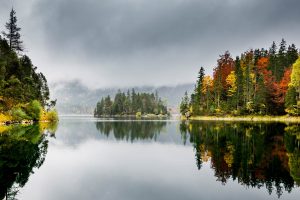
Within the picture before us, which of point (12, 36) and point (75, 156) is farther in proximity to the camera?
point (12, 36)

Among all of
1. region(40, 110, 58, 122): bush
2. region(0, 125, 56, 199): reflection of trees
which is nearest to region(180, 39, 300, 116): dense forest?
region(40, 110, 58, 122): bush

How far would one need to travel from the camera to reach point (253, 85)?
110938 millimetres

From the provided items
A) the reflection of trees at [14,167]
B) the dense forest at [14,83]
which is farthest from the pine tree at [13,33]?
the reflection of trees at [14,167]

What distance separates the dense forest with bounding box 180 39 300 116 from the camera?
3681 inches

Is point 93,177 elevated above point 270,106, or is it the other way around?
point 270,106

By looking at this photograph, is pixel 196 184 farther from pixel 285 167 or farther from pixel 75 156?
pixel 75 156

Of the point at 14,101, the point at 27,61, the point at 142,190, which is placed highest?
the point at 27,61

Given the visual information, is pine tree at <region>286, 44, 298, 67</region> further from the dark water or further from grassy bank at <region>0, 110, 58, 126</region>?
the dark water

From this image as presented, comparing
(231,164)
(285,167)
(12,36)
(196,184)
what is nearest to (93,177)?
(196,184)

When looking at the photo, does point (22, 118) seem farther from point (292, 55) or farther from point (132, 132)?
point (292, 55)

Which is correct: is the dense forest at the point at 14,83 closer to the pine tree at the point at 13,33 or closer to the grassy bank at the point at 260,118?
the pine tree at the point at 13,33

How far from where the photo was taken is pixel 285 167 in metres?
Result: 21.5

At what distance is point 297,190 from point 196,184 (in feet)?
15.6

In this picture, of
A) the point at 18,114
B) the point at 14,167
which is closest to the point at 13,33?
the point at 18,114
